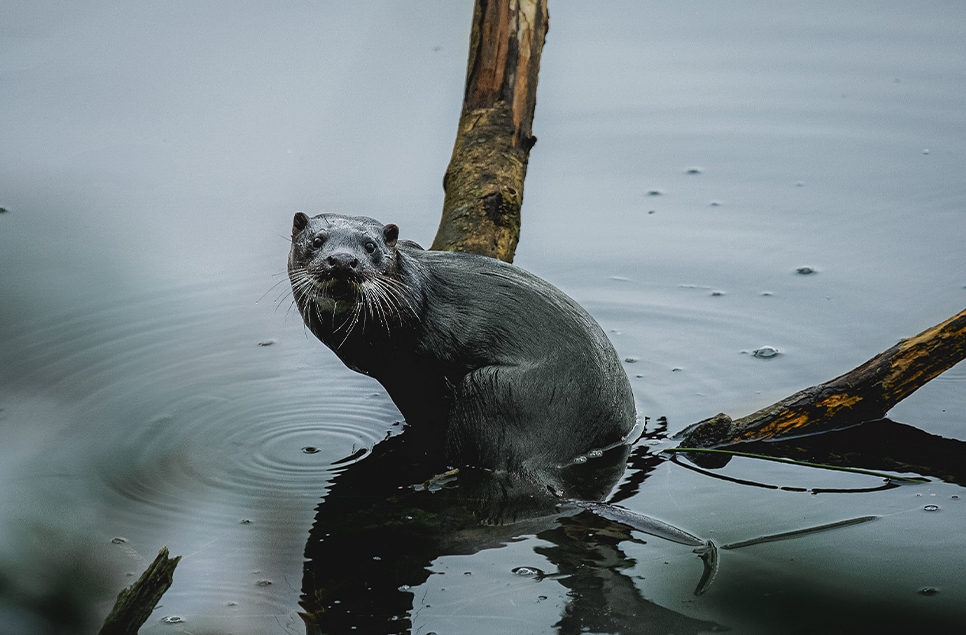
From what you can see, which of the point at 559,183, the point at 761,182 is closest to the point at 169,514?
the point at 559,183

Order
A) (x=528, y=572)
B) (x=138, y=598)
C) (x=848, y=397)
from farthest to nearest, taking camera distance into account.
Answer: (x=848, y=397), (x=528, y=572), (x=138, y=598)

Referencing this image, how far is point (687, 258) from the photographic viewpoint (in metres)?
6.35

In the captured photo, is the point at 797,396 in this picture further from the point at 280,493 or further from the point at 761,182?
the point at 761,182

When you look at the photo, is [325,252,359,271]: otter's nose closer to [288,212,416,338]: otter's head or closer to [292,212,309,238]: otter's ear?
[288,212,416,338]: otter's head

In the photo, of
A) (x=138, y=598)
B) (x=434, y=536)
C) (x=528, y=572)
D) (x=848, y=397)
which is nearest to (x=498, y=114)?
(x=848, y=397)

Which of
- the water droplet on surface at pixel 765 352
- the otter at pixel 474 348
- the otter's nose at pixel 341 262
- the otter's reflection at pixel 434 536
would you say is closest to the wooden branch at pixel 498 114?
the otter at pixel 474 348

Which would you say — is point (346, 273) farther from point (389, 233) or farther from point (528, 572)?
point (528, 572)

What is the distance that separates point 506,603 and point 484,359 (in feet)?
3.62

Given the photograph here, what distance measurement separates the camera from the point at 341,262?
405cm

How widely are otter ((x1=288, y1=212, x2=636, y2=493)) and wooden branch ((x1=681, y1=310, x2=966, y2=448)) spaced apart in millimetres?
360

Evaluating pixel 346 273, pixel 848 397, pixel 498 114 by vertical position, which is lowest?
pixel 848 397

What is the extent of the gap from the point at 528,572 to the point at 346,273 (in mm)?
1130

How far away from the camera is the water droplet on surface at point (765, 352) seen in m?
5.22

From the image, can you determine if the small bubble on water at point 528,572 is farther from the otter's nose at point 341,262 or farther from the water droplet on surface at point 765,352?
the water droplet on surface at point 765,352
